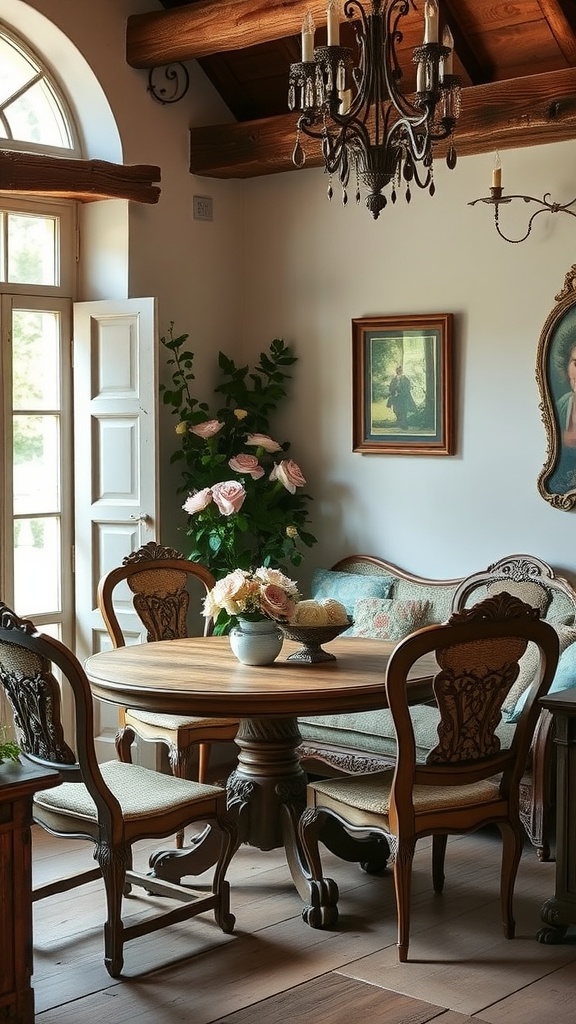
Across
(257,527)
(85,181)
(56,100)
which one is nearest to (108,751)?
(257,527)

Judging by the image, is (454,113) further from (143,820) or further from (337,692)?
(143,820)

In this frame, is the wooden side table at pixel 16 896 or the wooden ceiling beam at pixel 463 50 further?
the wooden ceiling beam at pixel 463 50

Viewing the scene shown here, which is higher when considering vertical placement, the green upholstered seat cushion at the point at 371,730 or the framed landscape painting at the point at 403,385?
the framed landscape painting at the point at 403,385

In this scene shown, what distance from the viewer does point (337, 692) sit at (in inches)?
143

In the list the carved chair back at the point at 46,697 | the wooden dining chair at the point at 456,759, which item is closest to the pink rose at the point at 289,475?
the wooden dining chair at the point at 456,759

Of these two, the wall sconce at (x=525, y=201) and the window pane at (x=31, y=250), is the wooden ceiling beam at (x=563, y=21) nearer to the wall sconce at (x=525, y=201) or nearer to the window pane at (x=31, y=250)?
the wall sconce at (x=525, y=201)

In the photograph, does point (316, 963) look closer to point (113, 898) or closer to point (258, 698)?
point (113, 898)

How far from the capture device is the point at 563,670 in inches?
181

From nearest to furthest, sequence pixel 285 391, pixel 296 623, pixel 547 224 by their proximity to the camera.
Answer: pixel 296 623, pixel 547 224, pixel 285 391

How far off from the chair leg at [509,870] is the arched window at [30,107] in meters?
3.52

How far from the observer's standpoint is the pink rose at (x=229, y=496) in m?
5.42

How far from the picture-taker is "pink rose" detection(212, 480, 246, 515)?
17.8 feet

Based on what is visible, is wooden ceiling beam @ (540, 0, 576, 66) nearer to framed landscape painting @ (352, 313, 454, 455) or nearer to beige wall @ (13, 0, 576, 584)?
beige wall @ (13, 0, 576, 584)

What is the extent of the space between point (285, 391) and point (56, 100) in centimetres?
170
